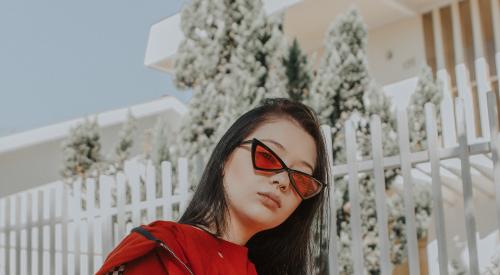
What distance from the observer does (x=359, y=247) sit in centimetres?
358

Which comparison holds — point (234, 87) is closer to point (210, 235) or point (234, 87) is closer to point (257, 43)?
point (257, 43)

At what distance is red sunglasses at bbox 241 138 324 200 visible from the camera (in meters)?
1.29

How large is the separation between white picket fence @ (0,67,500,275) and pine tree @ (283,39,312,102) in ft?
5.20

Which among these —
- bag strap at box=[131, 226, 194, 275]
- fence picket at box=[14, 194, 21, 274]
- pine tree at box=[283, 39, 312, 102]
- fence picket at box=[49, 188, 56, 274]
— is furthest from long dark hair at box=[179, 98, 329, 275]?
pine tree at box=[283, 39, 312, 102]

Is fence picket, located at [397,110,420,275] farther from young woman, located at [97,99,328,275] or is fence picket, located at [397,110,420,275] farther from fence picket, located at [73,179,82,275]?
fence picket, located at [73,179,82,275]

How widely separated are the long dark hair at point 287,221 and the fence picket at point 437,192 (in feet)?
6.07

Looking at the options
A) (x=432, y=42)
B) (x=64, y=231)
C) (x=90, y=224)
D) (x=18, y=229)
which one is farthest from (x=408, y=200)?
(x=432, y=42)

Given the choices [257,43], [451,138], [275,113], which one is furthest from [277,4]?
[275,113]

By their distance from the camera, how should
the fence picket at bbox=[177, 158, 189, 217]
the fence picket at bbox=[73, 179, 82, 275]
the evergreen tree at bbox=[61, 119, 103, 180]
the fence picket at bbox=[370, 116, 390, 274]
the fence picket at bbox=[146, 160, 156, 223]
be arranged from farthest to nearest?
the evergreen tree at bbox=[61, 119, 103, 180] < the fence picket at bbox=[73, 179, 82, 275] < the fence picket at bbox=[146, 160, 156, 223] < the fence picket at bbox=[177, 158, 189, 217] < the fence picket at bbox=[370, 116, 390, 274]

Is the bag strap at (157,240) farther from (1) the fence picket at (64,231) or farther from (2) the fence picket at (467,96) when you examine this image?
(1) the fence picket at (64,231)

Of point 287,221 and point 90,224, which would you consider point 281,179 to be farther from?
point 90,224

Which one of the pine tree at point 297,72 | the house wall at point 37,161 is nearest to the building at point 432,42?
the pine tree at point 297,72

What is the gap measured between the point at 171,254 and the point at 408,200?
2.49 metres

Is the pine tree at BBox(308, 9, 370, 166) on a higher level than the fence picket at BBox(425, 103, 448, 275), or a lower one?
higher
